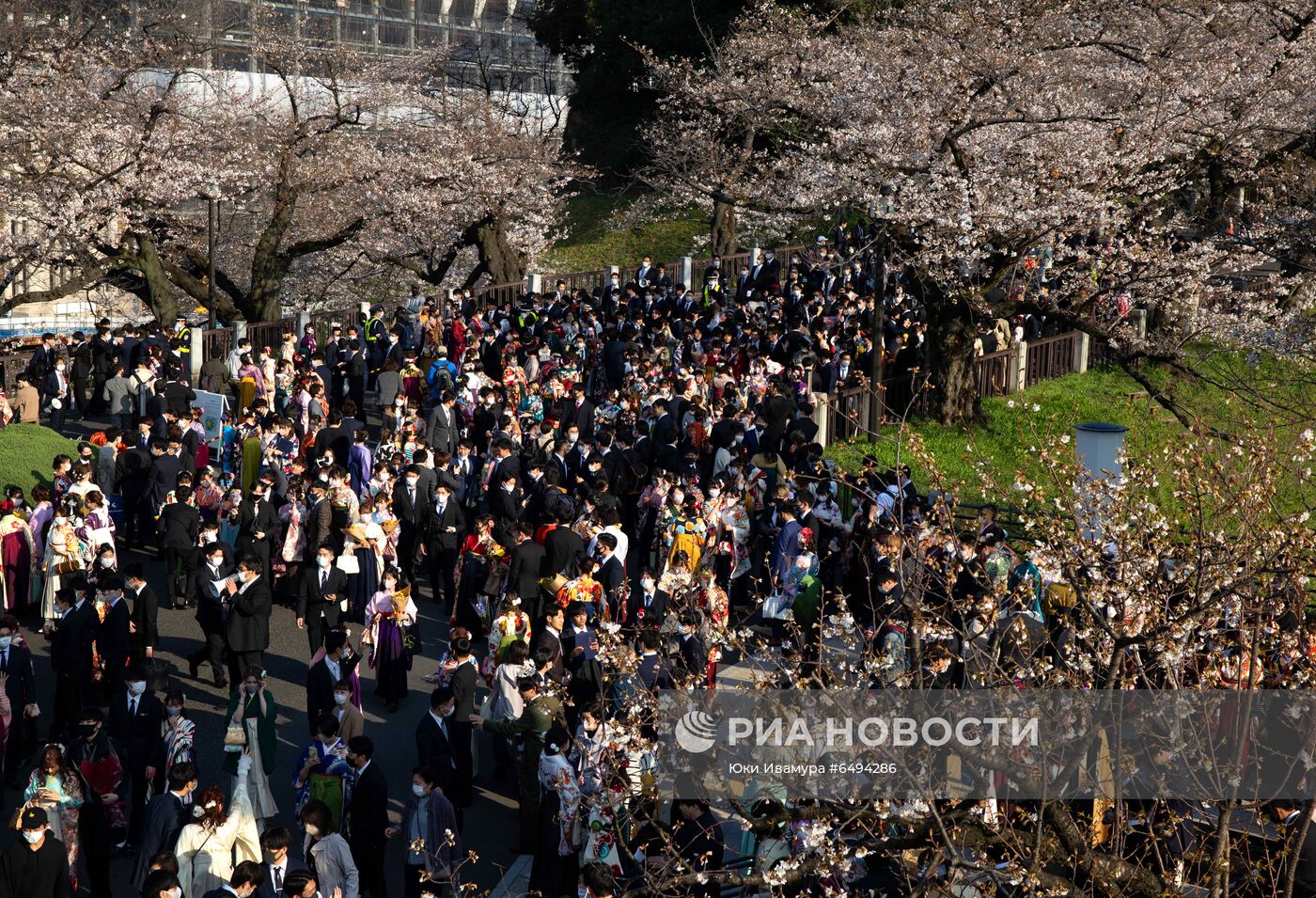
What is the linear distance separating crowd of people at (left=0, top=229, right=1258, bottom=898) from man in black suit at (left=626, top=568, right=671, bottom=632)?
0.15 feet

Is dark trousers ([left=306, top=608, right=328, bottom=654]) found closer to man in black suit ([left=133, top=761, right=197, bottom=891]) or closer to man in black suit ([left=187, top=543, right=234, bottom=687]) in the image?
man in black suit ([left=187, top=543, right=234, bottom=687])

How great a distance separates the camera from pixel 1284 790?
8.18 meters

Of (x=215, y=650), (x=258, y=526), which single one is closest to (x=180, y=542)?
(x=258, y=526)

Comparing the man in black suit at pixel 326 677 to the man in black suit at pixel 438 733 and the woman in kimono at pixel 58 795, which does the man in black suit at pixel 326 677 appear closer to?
the man in black suit at pixel 438 733

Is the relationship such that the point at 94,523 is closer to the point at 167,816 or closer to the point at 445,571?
the point at 445,571

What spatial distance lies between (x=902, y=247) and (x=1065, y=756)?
13.4m

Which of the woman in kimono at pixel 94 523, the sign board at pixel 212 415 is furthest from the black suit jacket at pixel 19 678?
the sign board at pixel 212 415

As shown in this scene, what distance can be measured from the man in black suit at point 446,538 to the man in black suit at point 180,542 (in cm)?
253

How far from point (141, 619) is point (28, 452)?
7.78 metres

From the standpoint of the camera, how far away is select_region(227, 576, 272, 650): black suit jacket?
510 inches

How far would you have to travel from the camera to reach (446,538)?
15.8 m

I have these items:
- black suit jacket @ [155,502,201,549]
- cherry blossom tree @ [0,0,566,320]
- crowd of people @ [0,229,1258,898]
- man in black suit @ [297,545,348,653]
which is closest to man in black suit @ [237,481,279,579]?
crowd of people @ [0,229,1258,898]

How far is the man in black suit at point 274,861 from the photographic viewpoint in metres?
8.98

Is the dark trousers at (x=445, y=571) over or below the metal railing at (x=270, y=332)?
below
